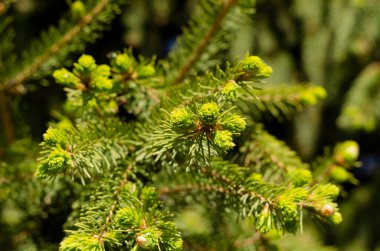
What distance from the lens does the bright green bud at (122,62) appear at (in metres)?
0.61

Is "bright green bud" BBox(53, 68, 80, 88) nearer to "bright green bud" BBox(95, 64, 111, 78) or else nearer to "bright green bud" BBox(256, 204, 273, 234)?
"bright green bud" BBox(95, 64, 111, 78)

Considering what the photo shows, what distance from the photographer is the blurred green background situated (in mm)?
1313

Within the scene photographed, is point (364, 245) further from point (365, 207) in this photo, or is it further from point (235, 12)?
point (235, 12)

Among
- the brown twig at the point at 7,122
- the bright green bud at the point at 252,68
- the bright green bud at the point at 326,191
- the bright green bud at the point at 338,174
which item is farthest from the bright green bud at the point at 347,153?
the brown twig at the point at 7,122

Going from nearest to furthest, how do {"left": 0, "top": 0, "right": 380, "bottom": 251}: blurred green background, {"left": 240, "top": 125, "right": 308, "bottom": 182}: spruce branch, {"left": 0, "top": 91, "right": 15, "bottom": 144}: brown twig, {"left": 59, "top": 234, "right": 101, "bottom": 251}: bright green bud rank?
1. {"left": 59, "top": 234, "right": 101, "bottom": 251}: bright green bud
2. {"left": 240, "top": 125, "right": 308, "bottom": 182}: spruce branch
3. {"left": 0, "top": 91, "right": 15, "bottom": 144}: brown twig
4. {"left": 0, "top": 0, "right": 380, "bottom": 251}: blurred green background

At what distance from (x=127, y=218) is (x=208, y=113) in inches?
6.2

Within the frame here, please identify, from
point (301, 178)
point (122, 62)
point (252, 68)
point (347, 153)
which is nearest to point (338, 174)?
point (347, 153)

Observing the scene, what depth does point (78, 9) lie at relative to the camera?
753 mm

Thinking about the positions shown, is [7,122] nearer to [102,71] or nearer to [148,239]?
[102,71]

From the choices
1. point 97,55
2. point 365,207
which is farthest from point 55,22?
point 365,207

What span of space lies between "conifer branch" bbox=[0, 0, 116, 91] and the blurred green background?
1.43ft

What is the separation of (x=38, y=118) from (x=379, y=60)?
46.3 inches

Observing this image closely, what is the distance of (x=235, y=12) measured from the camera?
75 centimetres

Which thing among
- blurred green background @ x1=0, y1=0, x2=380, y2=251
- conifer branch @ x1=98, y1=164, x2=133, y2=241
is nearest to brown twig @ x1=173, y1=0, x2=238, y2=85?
conifer branch @ x1=98, y1=164, x2=133, y2=241
